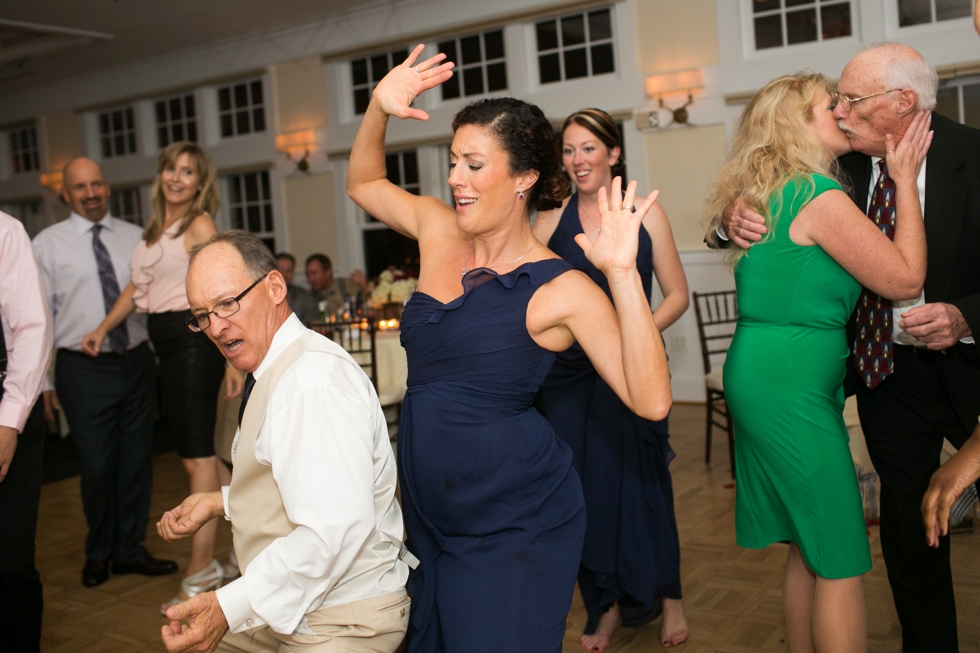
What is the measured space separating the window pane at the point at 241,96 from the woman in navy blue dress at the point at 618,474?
7.67 m

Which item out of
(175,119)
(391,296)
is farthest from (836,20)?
(175,119)

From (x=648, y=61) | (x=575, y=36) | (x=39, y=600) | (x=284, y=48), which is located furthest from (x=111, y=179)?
(x=39, y=600)

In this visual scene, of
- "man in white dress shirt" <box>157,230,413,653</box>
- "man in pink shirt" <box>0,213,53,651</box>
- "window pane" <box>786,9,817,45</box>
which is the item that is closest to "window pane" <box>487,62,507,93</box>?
"window pane" <box>786,9,817,45</box>

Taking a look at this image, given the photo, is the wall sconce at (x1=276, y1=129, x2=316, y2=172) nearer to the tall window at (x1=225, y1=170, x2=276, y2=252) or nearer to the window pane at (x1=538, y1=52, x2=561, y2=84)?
the tall window at (x1=225, y1=170, x2=276, y2=252)

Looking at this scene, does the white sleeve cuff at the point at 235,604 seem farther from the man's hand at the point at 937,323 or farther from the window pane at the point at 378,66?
the window pane at the point at 378,66

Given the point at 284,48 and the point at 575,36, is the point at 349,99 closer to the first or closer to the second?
the point at 284,48

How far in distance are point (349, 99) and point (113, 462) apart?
595 cm

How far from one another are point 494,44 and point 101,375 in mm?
5482

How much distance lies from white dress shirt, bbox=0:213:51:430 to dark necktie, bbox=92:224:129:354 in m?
1.15

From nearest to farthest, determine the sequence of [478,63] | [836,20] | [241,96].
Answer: [836,20] → [478,63] → [241,96]

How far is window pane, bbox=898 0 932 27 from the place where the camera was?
607cm

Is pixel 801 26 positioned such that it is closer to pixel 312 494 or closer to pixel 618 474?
pixel 618 474

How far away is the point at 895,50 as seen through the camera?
6.50ft

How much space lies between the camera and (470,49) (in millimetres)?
8102
